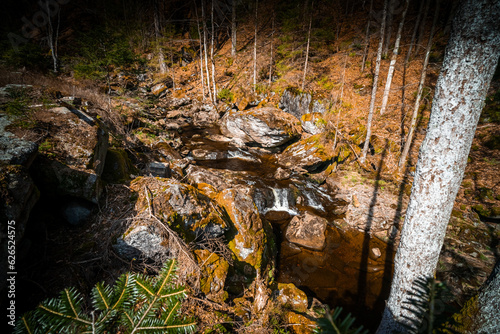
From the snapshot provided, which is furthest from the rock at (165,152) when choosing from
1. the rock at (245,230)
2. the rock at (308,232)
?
the rock at (308,232)

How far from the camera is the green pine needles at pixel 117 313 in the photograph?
1.10 metres

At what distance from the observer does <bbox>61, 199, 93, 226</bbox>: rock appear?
376 cm

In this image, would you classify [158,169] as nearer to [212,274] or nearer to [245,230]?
[245,230]

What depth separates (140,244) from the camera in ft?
12.1

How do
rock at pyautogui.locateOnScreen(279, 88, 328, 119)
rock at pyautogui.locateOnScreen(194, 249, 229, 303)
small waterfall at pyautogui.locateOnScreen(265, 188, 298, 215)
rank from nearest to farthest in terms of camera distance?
1. rock at pyautogui.locateOnScreen(194, 249, 229, 303)
2. small waterfall at pyautogui.locateOnScreen(265, 188, 298, 215)
3. rock at pyautogui.locateOnScreen(279, 88, 328, 119)

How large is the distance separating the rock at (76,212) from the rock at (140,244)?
96 centimetres

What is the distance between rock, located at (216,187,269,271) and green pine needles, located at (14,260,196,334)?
388 cm

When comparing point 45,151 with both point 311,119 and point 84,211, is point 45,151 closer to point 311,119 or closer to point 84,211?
point 84,211

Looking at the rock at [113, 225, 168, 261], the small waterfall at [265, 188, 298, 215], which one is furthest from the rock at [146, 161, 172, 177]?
the small waterfall at [265, 188, 298, 215]

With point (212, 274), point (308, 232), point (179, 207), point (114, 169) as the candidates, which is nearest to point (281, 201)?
point (308, 232)

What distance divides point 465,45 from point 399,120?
13.3 metres

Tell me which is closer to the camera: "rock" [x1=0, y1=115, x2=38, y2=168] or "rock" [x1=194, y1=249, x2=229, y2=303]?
"rock" [x1=0, y1=115, x2=38, y2=168]

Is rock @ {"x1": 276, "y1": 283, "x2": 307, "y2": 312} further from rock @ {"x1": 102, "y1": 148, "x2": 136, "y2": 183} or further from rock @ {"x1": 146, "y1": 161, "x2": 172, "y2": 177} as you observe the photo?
rock @ {"x1": 146, "y1": 161, "x2": 172, "y2": 177}

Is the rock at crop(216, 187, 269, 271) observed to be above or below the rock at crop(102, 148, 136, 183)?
below
